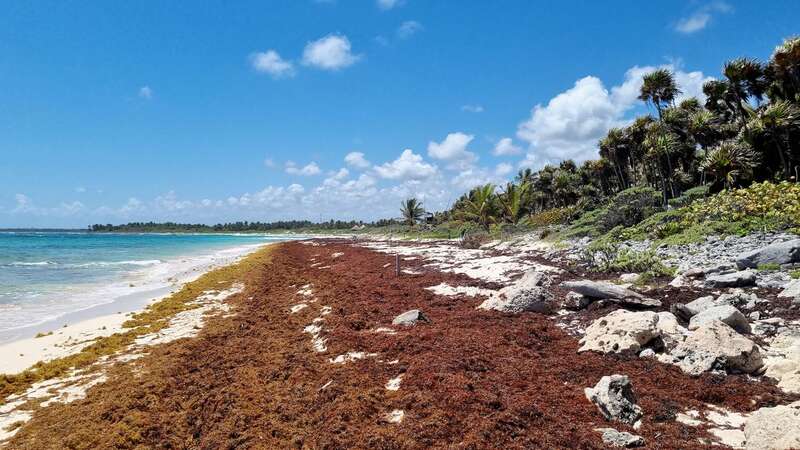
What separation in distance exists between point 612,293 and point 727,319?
222cm

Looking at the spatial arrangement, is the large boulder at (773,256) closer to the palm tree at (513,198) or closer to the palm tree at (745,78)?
the palm tree at (745,78)

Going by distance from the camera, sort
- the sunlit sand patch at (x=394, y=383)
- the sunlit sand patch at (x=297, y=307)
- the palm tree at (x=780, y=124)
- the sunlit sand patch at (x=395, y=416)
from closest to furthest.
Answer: the sunlit sand patch at (x=395, y=416), the sunlit sand patch at (x=394, y=383), the sunlit sand patch at (x=297, y=307), the palm tree at (x=780, y=124)

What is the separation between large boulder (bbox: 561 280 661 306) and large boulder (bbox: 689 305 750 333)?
1.48m

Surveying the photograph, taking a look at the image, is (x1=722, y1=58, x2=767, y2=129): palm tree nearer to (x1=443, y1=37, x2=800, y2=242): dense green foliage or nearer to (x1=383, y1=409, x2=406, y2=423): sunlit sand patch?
(x1=443, y1=37, x2=800, y2=242): dense green foliage

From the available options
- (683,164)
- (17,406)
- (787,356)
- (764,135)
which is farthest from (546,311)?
(683,164)

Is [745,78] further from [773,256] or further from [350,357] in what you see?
[350,357]

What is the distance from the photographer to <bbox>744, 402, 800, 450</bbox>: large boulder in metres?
3.40

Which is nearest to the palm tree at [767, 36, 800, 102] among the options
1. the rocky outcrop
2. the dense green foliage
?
the dense green foliage

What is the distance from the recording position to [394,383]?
5832 mm

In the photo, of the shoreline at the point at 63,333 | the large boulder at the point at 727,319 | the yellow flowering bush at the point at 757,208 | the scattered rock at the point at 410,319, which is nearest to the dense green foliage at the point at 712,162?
the yellow flowering bush at the point at 757,208

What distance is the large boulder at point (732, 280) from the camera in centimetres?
845

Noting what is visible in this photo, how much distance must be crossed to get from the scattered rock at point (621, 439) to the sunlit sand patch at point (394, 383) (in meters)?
2.68

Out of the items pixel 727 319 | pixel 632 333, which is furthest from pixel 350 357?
pixel 727 319

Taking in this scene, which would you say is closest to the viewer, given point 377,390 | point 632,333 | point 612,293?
point 377,390
